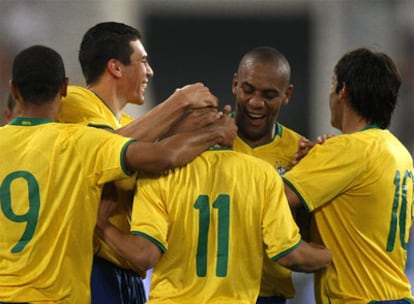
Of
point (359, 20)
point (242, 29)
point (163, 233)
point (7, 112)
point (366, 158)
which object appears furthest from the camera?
point (242, 29)

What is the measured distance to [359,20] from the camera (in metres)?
15.4

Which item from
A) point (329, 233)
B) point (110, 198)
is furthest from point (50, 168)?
point (329, 233)

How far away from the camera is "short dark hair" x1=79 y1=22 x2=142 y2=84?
209 inches

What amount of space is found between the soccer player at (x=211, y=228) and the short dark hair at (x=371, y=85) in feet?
2.50

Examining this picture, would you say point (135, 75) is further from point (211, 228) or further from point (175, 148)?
point (211, 228)

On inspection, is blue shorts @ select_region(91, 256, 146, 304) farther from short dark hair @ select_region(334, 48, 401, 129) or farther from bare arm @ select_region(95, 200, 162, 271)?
short dark hair @ select_region(334, 48, 401, 129)

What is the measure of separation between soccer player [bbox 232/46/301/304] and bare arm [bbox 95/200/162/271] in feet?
2.83

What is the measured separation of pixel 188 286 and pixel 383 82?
1452 millimetres

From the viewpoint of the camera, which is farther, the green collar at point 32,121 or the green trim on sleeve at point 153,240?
the green collar at point 32,121

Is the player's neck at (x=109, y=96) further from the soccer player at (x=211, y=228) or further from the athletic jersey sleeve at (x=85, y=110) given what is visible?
the soccer player at (x=211, y=228)

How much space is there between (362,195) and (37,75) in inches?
65.1

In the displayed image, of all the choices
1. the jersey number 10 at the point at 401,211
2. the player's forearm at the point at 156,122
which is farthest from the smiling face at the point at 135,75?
the jersey number 10 at the point at 401,211

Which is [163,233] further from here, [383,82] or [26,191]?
[383,82]

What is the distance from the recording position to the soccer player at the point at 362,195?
4.66m
